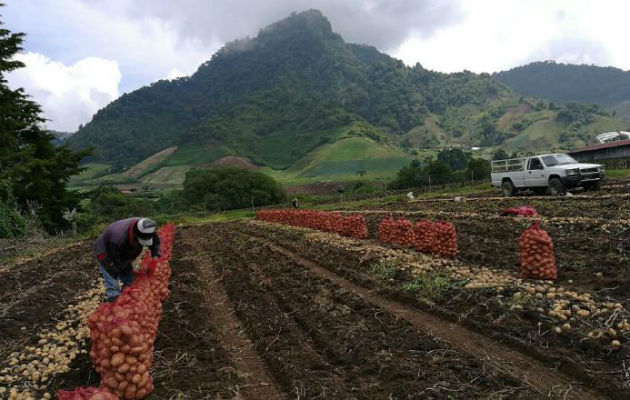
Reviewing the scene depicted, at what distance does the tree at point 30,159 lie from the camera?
23.9 m

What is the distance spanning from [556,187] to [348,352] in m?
16.5

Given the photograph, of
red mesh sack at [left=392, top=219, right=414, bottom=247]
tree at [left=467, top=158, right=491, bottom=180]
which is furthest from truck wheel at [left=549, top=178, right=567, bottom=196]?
tree at [left=467, top=158, right=491, bottom=180]

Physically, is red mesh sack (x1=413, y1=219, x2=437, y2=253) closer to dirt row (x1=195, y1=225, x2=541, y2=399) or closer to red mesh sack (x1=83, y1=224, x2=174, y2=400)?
dirt row (x1=195, y1=225, x2=541, y2=399)

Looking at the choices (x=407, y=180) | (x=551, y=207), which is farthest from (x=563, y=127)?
(x=551, y=207)

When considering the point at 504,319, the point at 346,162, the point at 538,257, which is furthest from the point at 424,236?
the point at 346,162

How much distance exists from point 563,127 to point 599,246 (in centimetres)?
15936

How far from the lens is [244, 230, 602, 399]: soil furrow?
4082 mm

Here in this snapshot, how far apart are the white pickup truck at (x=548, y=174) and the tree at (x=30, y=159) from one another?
25770 mm

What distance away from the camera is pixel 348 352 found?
17.2ft

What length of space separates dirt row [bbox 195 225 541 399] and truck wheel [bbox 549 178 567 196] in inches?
547

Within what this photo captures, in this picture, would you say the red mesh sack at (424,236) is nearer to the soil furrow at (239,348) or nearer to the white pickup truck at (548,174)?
the soil furrow at (239,348)

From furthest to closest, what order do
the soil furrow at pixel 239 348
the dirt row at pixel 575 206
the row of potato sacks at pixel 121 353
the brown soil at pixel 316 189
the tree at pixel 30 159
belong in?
the brown soil at pixel 316 189 → the tree at pixel 30 159 → the dirt row at pixel 575 206 → the soil furrow at pixel 239 348 → the row of potato sacks at pixel 121 353

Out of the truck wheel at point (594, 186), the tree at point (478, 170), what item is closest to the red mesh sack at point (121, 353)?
the truck wheel at point (594, 186)

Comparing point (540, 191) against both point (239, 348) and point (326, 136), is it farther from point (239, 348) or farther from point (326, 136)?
point (326, 136)
